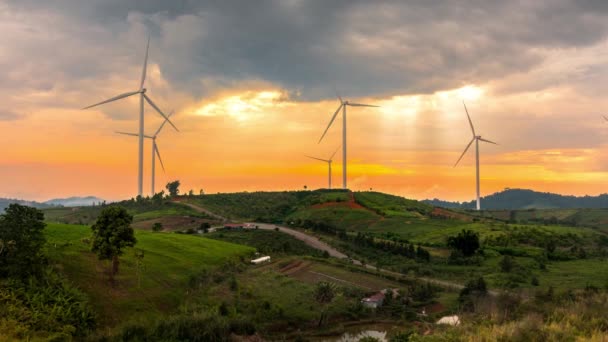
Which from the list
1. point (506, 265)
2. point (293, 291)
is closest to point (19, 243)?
point (293, 291)

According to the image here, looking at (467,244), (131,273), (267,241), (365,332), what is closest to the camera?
(365,332)

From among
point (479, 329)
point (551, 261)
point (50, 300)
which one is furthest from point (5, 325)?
point (551, 261)

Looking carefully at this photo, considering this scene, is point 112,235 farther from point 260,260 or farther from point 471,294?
point 471,294

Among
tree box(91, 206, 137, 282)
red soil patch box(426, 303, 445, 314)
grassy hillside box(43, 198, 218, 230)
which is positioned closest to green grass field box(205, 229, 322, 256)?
grassy hillside box(43, 198, 218, 230)

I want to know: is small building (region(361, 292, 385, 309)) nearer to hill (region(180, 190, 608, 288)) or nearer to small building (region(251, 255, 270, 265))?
hill (region(180, 190, 608, 288))

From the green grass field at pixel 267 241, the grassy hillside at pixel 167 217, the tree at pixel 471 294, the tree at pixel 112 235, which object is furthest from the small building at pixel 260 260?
the grassy hillside at pixel 167 217

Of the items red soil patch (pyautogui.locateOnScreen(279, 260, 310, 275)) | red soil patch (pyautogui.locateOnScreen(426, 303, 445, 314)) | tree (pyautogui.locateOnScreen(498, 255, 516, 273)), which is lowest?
red soil patch (pyautogui.locateOnScreen(426, 303, 445, 314))
